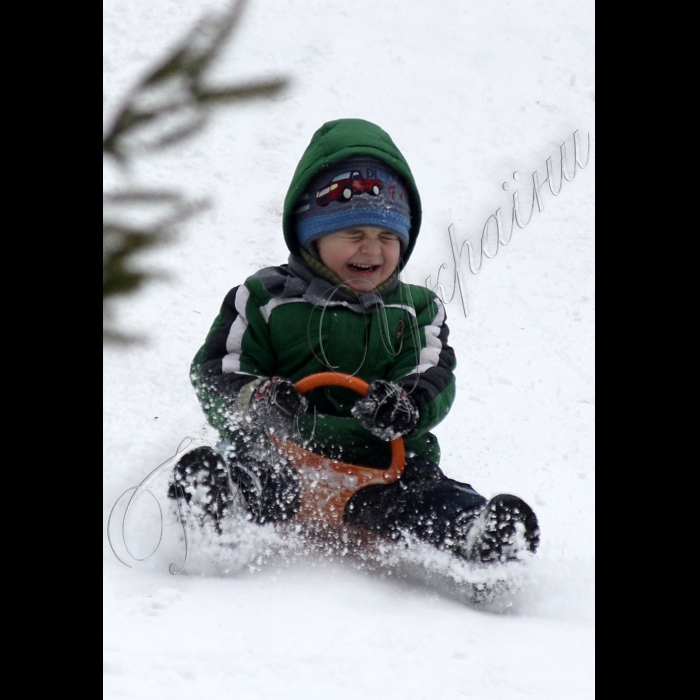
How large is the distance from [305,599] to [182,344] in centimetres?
116

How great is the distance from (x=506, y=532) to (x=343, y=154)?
32.2 inches

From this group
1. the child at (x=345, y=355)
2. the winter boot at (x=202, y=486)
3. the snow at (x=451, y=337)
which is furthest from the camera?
the child at (x=345, y=355)

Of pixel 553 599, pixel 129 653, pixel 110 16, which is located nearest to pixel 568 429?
pixel 553 599

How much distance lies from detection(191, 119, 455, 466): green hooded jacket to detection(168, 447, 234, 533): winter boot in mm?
154

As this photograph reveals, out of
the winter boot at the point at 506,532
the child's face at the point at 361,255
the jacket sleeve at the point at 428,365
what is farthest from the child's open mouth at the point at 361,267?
the winter boot at the point at 506,532

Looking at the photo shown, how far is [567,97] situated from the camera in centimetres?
418

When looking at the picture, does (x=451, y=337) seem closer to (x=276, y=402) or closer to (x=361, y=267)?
(x=361, y=267)

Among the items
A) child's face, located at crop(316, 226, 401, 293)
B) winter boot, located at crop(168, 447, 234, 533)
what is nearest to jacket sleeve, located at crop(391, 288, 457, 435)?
child's face, located at crop(316, 226, 401, 293)

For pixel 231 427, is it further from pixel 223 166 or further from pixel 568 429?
pixel 223 166

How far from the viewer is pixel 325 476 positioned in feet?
6.80

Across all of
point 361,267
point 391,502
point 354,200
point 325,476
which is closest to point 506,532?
point 391,502

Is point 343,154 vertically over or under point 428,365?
over

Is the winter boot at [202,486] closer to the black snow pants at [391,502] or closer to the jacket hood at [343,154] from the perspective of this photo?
the black snow pants at [391,502]

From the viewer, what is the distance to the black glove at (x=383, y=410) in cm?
201
